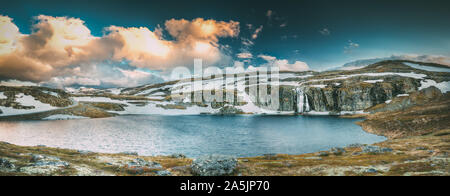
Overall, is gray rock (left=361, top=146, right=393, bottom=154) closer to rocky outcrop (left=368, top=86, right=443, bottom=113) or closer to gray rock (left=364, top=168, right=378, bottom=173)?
gray rock (left=364, top=168, right=378, bottom=173)

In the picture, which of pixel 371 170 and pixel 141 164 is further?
pixel 141 164

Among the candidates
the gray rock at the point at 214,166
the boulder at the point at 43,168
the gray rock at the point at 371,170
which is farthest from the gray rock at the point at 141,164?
the gray rock at the point at 371,170

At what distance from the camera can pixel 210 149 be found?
184 ft

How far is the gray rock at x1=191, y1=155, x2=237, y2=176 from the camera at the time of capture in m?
27.4

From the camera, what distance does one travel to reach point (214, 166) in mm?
27953

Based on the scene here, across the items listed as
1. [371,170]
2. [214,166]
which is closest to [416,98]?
[371,170]

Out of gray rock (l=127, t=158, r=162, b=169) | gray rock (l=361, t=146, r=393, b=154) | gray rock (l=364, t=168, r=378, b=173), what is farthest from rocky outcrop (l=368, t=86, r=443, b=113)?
gray rock (l=127, t=158, r=162, b=169)

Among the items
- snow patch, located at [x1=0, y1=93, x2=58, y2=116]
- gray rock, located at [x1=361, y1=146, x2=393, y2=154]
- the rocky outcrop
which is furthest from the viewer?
the rocky outcrop

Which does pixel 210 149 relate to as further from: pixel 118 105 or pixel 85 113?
pixel 118 105

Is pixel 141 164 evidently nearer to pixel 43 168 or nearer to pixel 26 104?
pixel 43 168
